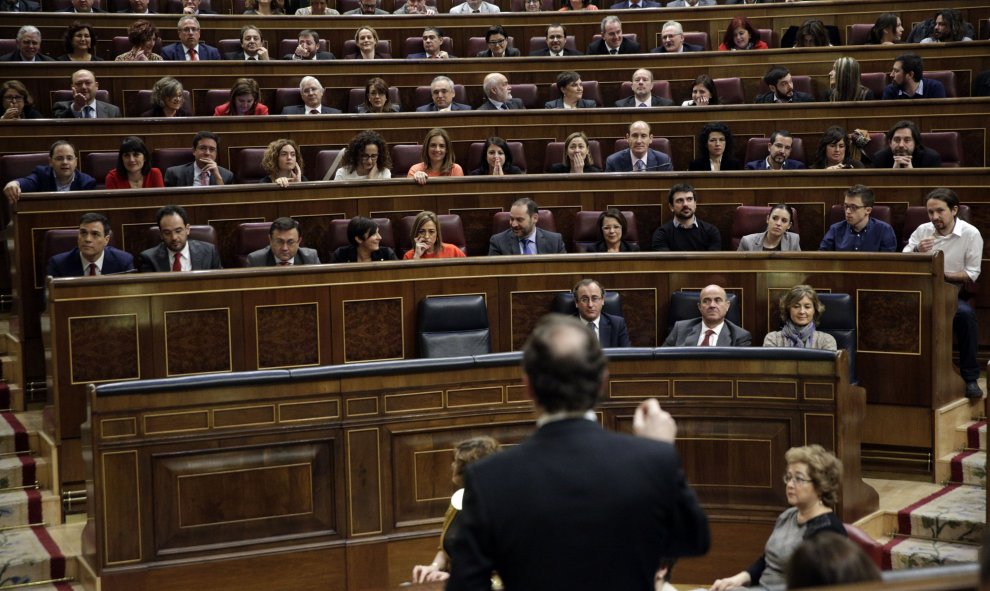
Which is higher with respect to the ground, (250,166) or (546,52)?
(546,52)

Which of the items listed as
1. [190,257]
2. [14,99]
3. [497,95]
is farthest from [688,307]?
[14,99]

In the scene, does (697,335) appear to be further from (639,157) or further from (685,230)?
(639,157)

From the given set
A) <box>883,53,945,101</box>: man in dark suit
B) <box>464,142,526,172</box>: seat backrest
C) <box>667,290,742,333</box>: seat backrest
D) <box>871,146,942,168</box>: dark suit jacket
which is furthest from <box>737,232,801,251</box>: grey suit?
<box>883,53,945,101</box>: man in dark suit

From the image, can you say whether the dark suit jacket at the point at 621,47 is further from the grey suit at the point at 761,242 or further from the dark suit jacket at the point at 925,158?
the grey suit at the point at 761,242

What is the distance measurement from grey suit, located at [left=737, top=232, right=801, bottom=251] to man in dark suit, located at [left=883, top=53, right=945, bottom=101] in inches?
42.2

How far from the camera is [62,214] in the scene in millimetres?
3680

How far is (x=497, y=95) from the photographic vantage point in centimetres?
479

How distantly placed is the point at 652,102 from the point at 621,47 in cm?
63

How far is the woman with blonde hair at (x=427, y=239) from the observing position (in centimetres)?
371

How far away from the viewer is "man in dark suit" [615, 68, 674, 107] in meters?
4.82

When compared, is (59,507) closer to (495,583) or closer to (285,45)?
(495,583)

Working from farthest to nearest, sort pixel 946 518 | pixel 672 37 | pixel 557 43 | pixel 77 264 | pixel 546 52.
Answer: pixel 546 52
pixel 557 43
pixel 672 37
pixel 77 264
pixel 946 518

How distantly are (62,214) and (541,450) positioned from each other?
9.40 ft

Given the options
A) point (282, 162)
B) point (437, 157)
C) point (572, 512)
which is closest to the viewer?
point (572, 512)
